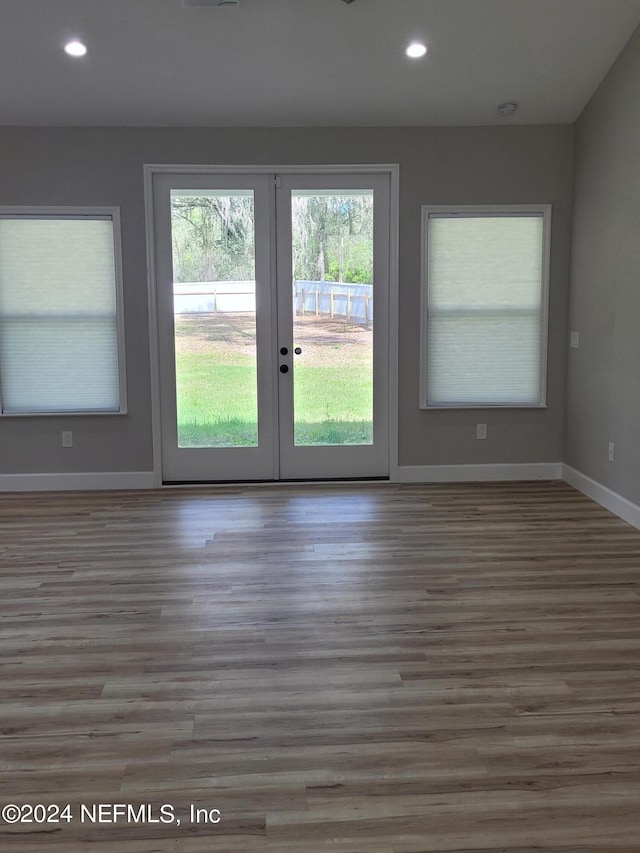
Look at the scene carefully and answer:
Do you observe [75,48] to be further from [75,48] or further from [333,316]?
[333,316]

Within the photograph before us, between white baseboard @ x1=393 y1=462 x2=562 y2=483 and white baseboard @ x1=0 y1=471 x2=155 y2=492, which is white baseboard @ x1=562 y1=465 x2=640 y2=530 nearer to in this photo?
white baseboard @ x1=393 y1=462 x2=562 y2=483

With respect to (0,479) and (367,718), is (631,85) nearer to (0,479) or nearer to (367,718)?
(367,718)

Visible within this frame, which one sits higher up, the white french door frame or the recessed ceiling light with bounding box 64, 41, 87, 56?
the recessed ceiling light with bounding box 64, 41, 87, 56

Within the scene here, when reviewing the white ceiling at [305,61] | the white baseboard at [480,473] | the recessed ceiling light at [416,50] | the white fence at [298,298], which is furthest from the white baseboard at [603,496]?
the recessed ceiling light at [416,50]

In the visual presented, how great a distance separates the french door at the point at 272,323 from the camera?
5.39m

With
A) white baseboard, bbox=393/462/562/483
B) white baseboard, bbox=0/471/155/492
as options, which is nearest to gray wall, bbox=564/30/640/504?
white baseboard, bbox=393/462/562/483

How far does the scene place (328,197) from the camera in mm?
5422

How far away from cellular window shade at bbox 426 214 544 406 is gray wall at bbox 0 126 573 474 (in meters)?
0.12

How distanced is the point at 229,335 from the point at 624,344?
277 centimetres

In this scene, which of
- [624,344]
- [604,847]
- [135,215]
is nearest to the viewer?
[604,847]

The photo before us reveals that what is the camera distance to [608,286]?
4848 mm

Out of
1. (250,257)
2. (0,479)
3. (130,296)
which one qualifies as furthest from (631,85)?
(0,479)

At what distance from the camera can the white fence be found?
545 cm

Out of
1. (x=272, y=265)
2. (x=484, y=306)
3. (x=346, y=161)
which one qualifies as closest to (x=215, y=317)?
(x=272, y=265)
